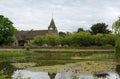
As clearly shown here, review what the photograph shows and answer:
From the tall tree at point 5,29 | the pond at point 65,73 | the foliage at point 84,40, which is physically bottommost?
the pond at point 65,73

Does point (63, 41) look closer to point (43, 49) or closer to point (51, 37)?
point (51, 37)

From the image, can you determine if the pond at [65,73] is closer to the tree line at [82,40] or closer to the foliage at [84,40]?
the tree line at [82,40]

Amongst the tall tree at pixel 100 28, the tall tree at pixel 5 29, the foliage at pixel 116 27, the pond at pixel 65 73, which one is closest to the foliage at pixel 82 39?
the tall tree at pixel 5 29

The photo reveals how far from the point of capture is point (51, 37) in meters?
65.7

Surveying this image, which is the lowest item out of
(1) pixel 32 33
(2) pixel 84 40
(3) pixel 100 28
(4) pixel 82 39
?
(2) pixel 84 40

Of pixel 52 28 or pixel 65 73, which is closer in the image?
pixel 65 73

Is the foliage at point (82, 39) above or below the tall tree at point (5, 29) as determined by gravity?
below

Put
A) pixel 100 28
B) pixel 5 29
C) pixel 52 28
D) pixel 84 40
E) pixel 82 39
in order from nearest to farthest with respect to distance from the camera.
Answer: pixel 5 29
pixel 82 39
pixel 84 40
pixel 100 28
pixel 52 28

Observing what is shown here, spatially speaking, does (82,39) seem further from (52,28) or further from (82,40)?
(52,28)

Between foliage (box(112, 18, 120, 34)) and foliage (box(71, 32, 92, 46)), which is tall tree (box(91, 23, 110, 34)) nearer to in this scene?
foliage (box(71, 32, 92, 46))

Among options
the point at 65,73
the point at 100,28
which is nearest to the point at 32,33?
the point at 100,28

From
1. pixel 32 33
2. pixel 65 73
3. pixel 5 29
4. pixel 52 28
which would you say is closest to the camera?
pixel 65 73

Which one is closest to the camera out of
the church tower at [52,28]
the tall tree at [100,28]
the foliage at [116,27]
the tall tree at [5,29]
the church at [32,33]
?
the foliage at [116,27]

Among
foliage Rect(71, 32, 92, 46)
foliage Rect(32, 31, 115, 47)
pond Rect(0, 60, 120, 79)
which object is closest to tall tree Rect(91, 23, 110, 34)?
foliage Rect(32, 31, 115, 47)
